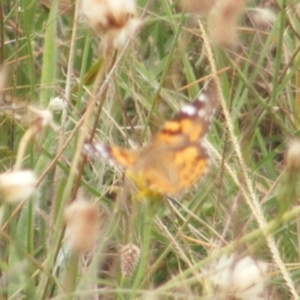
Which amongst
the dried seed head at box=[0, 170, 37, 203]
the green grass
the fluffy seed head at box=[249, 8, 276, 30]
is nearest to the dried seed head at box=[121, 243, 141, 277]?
the green grass

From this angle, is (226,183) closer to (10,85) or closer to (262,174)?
(262,174)

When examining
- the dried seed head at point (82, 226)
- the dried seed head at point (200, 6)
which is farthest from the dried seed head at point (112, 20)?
the dried seed head at point (82, 226)

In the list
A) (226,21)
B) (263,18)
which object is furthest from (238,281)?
(263,18)

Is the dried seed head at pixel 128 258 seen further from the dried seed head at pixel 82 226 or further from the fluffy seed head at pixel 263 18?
the fluffy seed head at pixel 263 18

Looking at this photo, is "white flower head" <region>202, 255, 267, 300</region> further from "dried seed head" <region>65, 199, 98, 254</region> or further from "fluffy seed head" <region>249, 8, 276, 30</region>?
"fluffy seed head" <region>249, 8, 276, 30</region>

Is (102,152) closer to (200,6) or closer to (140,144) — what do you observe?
(200,6)

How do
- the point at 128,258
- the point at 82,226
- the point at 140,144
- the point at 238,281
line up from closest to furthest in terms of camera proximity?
the point at 82,226 → the point at 238,281 → the point at 128,258 → the point at 140,144
